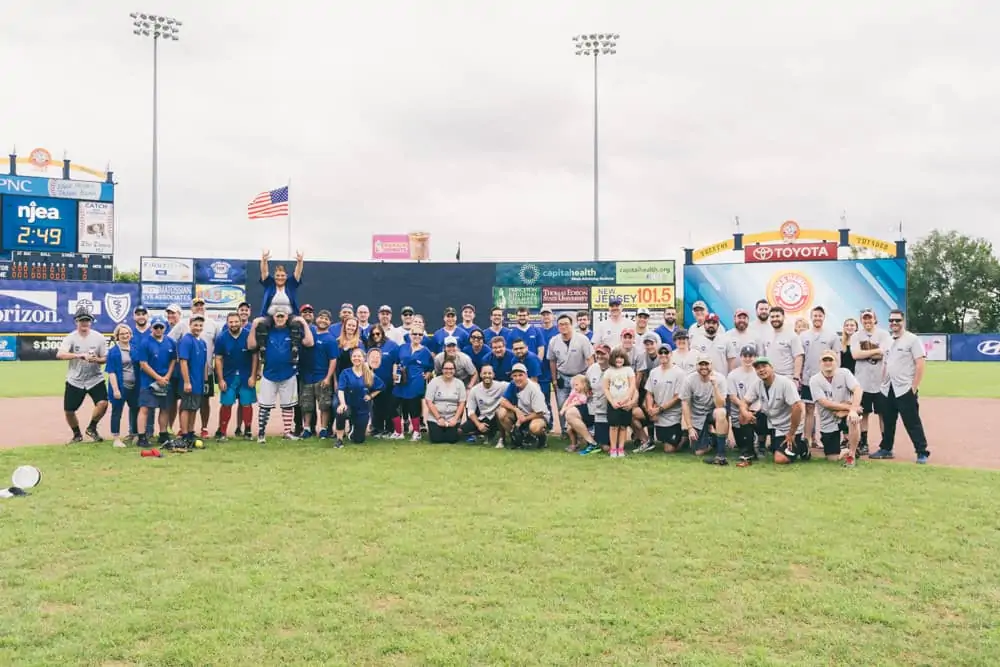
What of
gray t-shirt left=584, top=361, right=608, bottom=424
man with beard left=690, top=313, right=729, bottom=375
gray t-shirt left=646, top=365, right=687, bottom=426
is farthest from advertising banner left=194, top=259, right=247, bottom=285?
gray t-shirt left=646, top=365, right=687, bottom=426

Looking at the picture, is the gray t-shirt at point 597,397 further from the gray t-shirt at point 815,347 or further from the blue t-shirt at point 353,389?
the blue t-shirt at point 353,389

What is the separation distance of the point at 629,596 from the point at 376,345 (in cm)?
697

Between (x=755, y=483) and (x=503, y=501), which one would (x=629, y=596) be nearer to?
(x=503, y=501)

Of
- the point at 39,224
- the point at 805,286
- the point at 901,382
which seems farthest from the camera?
the point at 805,286

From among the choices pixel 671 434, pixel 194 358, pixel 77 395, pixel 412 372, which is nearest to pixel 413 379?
pixel 412 372

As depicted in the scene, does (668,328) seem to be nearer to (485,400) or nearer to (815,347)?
(815,347)

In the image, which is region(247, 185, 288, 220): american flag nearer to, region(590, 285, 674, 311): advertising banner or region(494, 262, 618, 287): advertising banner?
region(494, 262, 618, 287): advertising banner

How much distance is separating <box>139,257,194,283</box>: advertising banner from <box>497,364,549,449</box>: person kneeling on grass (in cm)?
3218

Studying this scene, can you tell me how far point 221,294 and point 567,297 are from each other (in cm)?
1817

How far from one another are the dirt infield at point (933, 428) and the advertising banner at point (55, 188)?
79.7ft

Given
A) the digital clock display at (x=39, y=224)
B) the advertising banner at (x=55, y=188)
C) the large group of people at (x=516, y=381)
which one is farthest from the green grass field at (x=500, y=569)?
the advertising banner at (x=55, y=188)

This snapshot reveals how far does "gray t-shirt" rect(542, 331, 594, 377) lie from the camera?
10398 mm

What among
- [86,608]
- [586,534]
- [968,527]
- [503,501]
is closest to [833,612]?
[586,534]

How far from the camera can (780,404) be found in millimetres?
8523
